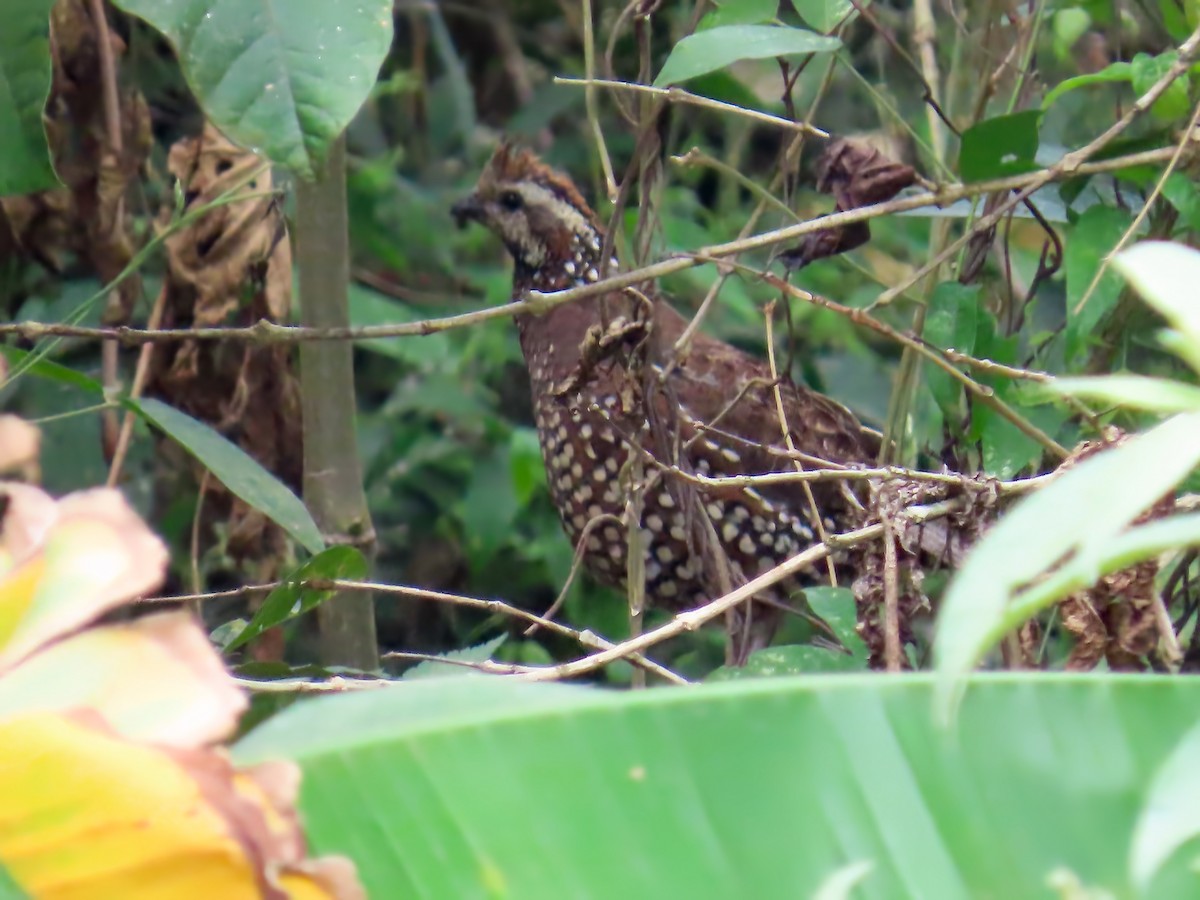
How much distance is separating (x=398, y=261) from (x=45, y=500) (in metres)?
2.66

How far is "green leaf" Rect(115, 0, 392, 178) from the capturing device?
1.12 m

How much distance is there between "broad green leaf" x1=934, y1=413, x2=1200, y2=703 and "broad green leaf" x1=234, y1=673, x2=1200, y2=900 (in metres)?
0.17

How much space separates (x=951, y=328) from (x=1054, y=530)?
104cm

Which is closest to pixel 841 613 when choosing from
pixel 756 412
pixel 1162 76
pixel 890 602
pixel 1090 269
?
pixel 890 602

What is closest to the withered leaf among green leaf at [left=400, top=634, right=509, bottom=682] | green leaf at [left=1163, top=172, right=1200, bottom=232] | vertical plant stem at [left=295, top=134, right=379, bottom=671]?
green leaf at [left=1163, top=172, right=1200, bottom=232]

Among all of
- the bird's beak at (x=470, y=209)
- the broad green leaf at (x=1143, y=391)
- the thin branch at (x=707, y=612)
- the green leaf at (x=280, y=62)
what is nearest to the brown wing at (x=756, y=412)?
the bird's beak at (x=470, y=209)

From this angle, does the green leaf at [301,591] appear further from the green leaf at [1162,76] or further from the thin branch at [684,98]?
the green leaf at [1162,76]

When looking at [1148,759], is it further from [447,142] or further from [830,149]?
[447,142]

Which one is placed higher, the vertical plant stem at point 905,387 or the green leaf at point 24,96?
the green leaf at point 24,96

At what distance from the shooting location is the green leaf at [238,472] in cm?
135

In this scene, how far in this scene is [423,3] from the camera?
11.3ft

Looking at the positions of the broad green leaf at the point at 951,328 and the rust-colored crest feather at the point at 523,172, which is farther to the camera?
the rust-colored crest feather at the point at 523,172

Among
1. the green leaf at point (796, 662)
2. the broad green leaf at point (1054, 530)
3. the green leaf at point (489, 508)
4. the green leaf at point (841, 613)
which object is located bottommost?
the green leaf at point (489, 508)

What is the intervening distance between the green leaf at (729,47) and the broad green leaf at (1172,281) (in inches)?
31.2
